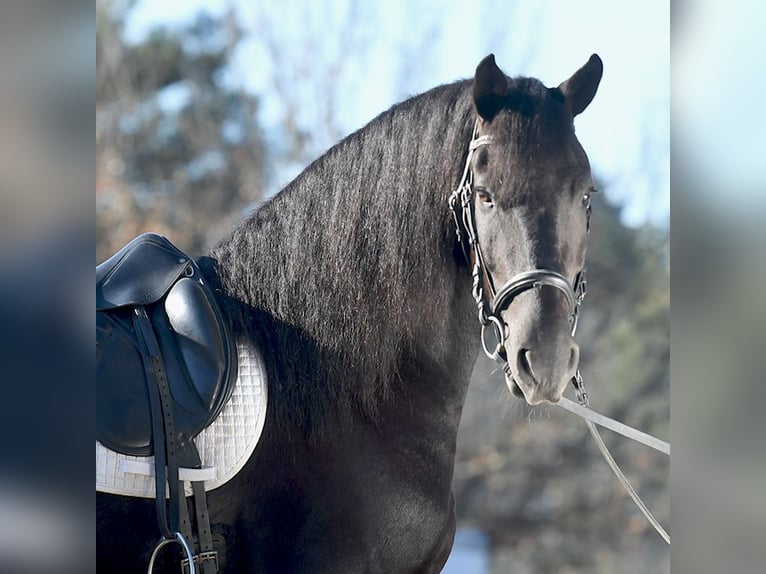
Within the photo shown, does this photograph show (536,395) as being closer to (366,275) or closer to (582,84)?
(366,275)

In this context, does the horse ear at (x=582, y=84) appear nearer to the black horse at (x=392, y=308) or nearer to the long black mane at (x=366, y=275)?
the black horse at (x=392, y=308)

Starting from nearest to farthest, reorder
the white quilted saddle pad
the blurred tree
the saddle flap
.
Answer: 1. the white quilted saddle pad
2. the saddle flap
3. the blurred tree

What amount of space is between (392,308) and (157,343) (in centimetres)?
48

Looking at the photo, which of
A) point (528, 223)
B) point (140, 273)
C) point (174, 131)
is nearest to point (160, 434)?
point (140, 273)

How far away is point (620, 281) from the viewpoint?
9672 millimetres

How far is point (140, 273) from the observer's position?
166 cm

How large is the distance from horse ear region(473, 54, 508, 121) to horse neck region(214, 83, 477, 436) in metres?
0.06

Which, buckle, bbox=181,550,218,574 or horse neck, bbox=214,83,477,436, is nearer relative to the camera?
buckle, bbox=181,550,218,574

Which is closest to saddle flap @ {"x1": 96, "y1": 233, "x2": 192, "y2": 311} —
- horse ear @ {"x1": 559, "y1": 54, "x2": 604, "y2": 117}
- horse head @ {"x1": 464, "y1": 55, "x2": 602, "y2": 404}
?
horse head @ {"x1": 464, "y1": 55, "x2": 602, "y2": 404}

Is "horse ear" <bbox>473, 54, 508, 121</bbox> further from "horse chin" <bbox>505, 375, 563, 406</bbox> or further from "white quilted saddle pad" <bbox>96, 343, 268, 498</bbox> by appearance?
"white quilted saddle pad" <bbox>96, 343, 268, 498</bbox>

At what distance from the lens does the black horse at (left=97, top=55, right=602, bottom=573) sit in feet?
5.15

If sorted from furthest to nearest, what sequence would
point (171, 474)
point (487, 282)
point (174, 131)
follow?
point (174, 131) < point (487, 282) < point (171, 474)

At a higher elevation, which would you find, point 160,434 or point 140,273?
point 140,273
